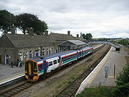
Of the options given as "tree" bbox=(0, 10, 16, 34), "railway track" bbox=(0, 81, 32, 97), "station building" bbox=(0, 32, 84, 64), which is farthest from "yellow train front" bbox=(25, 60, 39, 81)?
"tree" bbox=(0, 10, 16, 34)

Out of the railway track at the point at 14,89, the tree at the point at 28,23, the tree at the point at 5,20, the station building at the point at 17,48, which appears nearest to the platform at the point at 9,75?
the railway track at the point at 14,89

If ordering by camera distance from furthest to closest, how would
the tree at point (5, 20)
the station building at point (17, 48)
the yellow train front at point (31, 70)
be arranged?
the tree at point (5, 20) < the station building at point (17, 48) < the yellow train front at point (31, 70)

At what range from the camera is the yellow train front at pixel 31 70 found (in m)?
18.0

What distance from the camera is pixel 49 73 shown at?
21.2 m

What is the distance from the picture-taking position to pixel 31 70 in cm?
1823

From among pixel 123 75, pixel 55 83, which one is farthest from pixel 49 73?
pixel 123 75

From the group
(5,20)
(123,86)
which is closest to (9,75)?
(123,86)

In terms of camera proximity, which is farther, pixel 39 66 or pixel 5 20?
pixel 5 20

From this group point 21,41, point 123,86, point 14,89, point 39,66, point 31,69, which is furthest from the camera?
point 21,41

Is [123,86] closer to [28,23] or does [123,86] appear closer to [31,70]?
[31,70]

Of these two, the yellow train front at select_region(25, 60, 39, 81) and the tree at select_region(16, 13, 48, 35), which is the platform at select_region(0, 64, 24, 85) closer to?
the yellow train front at select_region(25, 60, 39, 81)

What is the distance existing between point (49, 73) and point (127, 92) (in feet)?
41.3

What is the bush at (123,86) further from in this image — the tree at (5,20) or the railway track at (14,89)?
the tree at (5,20)

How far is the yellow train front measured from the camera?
59.1 feet
